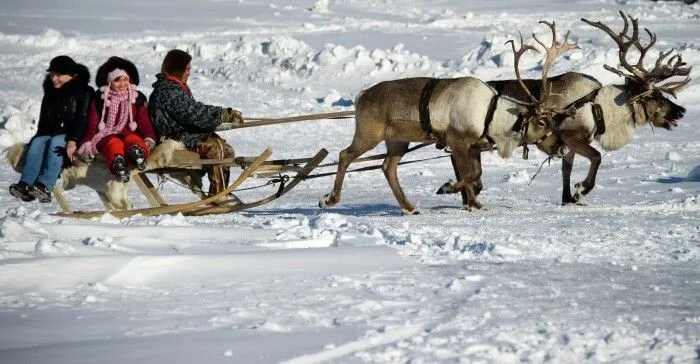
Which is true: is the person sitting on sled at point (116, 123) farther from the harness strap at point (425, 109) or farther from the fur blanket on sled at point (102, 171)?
the harness strap at point (425, 109)

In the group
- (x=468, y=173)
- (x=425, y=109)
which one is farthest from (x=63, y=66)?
(x=468, y=173)

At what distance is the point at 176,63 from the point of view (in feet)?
31.5

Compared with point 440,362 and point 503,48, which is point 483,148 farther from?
point 503,48

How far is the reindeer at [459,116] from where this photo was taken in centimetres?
967

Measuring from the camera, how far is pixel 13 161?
9289 mm

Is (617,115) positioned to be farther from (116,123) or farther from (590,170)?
(116,123)

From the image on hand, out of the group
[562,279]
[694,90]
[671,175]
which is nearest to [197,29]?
[694,90]

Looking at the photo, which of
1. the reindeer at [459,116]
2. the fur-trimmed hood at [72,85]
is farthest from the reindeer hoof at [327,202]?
the fur-trimmed hood at [72,85]

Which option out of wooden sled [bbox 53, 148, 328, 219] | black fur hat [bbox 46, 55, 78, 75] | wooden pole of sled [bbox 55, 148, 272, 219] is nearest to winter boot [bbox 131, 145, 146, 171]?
wooden sled [bbox 53, 148, 328, 219]

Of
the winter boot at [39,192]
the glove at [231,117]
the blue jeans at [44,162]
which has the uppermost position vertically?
the glove at [231,117]

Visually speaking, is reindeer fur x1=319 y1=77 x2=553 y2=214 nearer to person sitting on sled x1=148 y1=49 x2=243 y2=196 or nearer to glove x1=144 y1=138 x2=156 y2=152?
person sitting on sled x1=148 y1=49 x2=243 y2=196

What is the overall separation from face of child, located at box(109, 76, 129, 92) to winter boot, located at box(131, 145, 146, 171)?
56cm

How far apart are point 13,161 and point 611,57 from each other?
1278 centimetres

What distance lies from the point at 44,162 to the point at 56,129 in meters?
0.36
